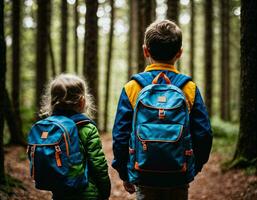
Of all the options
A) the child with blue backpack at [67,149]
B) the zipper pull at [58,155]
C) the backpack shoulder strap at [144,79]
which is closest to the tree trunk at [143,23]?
the child with blue backpack at [67,149]

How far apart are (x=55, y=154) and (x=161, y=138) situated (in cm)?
103

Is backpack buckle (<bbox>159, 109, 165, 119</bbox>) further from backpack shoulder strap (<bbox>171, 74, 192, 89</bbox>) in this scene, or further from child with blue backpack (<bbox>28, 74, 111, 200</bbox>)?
child with blue backpack (<bbox>28, 74, 111, 200</bbox>)

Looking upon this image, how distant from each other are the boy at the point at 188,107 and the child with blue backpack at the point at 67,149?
0.36 metres

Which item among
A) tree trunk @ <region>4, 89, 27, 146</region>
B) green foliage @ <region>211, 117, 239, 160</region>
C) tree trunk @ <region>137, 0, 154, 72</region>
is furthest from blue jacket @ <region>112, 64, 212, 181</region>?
tree trunk @ <region>137, 0, 154, 72</region>

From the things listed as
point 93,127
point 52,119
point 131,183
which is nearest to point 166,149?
point 131,183

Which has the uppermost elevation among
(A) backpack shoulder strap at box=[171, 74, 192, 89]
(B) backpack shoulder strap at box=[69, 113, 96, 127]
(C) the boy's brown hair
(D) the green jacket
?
(C) the boy's brown hair

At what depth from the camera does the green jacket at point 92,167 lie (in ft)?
11.4

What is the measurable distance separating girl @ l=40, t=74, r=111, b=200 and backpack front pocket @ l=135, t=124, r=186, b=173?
718 millimetres

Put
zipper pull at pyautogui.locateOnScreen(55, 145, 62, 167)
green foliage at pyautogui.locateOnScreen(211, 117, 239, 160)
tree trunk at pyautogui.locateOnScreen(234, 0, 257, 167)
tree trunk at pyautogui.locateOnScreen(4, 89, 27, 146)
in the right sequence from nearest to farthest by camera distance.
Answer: zipper pull at pyautogui.locateOnScreen(55, 145, 62, 167) < tree trunk at pyautogui.locateOnScreen(234, 0, 257, 167) < tree trunk at pyautogui.locateOnScreen(4, 89, 27, 146) < green foliage at pyautogui.locateOnScreen(211, 117, 239, 160)

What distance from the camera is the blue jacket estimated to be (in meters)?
3.17

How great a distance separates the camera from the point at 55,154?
3.25 m

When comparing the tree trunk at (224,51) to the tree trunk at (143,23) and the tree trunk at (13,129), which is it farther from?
the tree trunk at (13,129)

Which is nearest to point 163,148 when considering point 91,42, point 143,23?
point 91,42

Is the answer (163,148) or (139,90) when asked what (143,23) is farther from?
(163,148)
